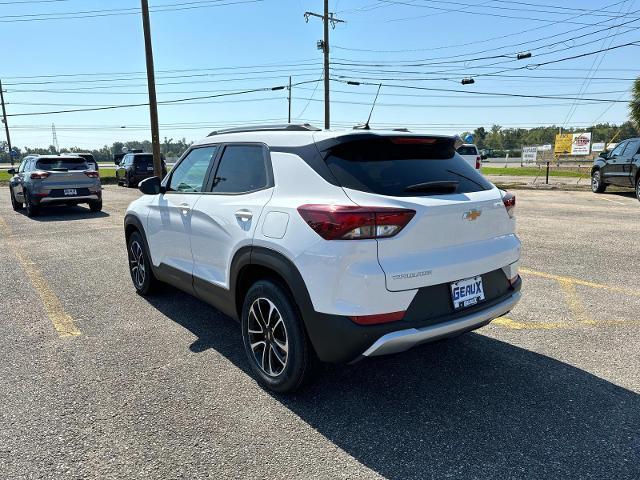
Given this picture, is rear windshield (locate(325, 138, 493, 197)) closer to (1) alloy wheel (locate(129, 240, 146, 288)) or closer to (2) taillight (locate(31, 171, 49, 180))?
(1) alloy wheel (locate(129, 240, 146, 288))

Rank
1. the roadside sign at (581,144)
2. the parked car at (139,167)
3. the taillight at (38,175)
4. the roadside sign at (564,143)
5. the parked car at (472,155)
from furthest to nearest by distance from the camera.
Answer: the roadside sign at (564,143) < the roadside sign at (581,144) < the parked car at (139,167) < the parked car at (472,155) < the taillight at (38,175)

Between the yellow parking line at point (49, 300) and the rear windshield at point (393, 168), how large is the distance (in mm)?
3108

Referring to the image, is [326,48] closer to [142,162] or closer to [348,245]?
[142,162]

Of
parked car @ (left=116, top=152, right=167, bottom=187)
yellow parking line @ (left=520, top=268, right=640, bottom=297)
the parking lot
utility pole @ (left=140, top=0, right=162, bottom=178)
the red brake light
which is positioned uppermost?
utility pole @ (left=140, top=0, right=162, bottom=178)

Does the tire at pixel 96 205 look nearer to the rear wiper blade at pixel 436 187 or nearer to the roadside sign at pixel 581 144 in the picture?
the rear wiper blade at pixel 436 187

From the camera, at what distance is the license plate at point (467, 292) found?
2963 millimetres

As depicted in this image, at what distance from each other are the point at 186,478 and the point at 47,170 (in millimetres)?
13024

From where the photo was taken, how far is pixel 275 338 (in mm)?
3244

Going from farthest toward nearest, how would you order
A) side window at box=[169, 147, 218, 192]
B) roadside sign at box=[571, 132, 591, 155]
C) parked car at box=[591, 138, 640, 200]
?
roadside sign at box=[571, 132, 591, 155], parked car at box=[591, 138, 640, 200], side window at box=[169, 147, 218, 192]

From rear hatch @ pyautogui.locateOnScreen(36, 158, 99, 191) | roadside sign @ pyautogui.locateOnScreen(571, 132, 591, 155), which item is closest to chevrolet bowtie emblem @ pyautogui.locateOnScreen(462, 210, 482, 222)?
rear hatch @ pyautogui.locateOnScreen(36, 158, 99, 191)

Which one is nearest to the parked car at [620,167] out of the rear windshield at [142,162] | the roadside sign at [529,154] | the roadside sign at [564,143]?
the rear windshield at [142,162]

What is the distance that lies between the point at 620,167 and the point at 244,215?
51.7 feet

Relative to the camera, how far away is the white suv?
270cm

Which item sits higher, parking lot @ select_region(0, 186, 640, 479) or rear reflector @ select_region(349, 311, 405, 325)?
rear reflector @ select_region(349, 311, 405, 325)
